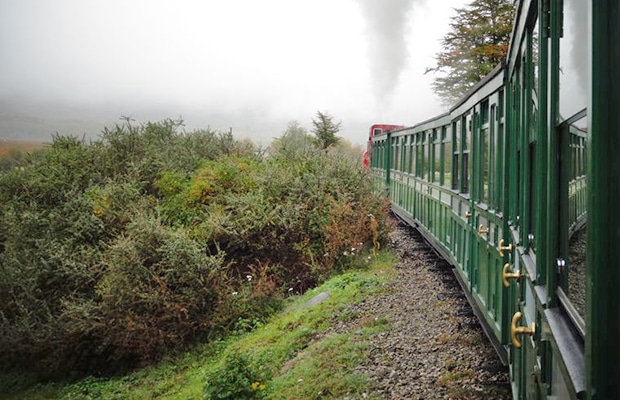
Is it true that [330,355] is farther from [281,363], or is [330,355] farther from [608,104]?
[608,104]

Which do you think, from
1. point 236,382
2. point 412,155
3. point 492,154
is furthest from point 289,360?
point 412,155

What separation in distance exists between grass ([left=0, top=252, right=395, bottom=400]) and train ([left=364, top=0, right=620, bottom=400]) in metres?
1.70

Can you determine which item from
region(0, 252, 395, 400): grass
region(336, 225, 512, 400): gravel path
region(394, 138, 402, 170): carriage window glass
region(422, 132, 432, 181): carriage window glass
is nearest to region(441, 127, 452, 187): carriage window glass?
region(422, 132, 432, 181): carriage window glass

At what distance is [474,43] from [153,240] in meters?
20.5

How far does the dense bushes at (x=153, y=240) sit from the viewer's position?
9469 millimetres

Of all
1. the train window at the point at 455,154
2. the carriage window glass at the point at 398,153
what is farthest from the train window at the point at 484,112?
the carriage window glass at the point at 398,153

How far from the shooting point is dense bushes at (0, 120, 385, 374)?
9469 mm

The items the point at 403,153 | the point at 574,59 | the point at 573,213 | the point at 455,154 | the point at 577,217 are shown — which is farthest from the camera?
the point at 403,153

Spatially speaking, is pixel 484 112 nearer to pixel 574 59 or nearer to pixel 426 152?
pixel 574 59

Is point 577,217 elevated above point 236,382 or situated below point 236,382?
above

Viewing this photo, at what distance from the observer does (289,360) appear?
697 cm

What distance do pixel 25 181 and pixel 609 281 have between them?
1563 centimetres

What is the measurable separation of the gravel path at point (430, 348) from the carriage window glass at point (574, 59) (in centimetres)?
352

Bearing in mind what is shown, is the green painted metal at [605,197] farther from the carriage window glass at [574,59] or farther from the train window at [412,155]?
the train window at [412,155]
